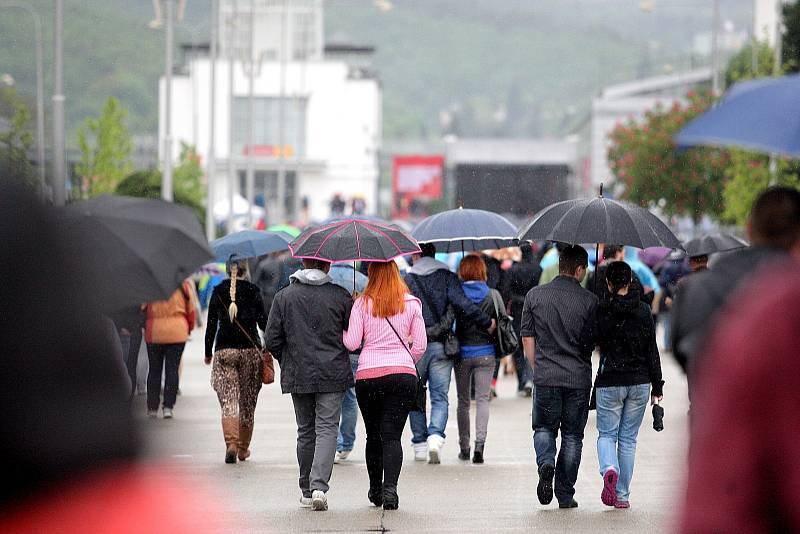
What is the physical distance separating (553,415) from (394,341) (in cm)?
110

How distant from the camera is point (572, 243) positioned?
32.8 ft

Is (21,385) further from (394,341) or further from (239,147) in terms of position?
(239,147)

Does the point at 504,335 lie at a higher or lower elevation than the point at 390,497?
higher

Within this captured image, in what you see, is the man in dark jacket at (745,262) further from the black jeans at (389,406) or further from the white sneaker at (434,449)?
the white sneaker at (434,449)

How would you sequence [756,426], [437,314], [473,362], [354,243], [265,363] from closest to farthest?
[756,426] < [354,243] < [265,363] < [437,314] < [473,362]

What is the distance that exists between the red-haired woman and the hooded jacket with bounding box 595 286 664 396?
3.72 feet

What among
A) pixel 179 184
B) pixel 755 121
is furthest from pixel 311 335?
pixel 179 184

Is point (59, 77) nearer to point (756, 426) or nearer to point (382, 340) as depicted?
point (382, 340)

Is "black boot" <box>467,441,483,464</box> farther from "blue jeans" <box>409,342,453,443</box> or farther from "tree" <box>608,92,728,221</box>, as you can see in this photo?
"tree" <box>608,92,728,221</box>

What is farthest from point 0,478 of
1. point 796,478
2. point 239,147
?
point 239,147

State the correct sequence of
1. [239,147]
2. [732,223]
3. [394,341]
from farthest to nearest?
[239,147]
[732,223]
[394,341]

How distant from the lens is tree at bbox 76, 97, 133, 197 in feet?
159

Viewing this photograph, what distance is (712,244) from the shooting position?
45.2 feet

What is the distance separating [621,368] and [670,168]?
157ft
